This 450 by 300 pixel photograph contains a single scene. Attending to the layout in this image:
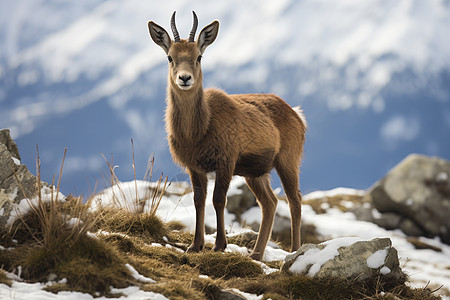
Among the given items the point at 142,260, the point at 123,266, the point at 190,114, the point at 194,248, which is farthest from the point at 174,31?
the point at 123,266

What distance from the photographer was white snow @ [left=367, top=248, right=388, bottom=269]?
543cm

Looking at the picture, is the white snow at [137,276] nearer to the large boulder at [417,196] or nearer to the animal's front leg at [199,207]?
the animal's front leg at [199,207]

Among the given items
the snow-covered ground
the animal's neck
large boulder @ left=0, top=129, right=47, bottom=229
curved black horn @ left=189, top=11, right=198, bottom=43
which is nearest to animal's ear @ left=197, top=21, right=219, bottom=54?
curved black horn @ left=189, top=11, right=198, bottom=43

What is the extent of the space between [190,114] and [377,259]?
3.21 metres

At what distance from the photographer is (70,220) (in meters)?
4.88

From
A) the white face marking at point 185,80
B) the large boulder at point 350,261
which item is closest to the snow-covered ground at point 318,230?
the large boulder at point 350,261

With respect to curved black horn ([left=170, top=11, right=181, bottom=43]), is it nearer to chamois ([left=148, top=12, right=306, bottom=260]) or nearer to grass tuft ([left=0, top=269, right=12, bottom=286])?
chamois ([left=148, top=12, right=306, bottom=260])

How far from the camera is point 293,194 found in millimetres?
7941

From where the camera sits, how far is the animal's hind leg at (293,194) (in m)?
7.85

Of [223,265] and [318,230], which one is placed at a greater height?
[223,265]

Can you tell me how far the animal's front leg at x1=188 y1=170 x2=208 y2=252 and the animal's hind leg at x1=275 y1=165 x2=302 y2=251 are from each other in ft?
5.42

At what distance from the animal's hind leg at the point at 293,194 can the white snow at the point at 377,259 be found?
2392 millimetres

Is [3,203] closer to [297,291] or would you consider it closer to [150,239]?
[150,239]

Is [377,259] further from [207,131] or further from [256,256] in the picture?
[207,131]
